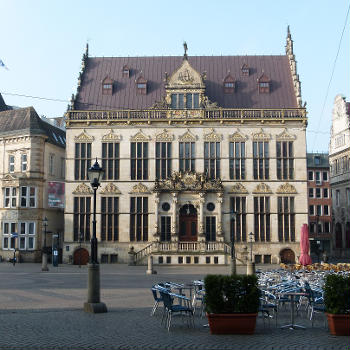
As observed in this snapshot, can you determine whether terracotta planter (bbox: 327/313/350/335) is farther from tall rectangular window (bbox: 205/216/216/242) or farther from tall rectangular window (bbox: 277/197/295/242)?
tall rectangular window (bbox: 277/197/295/242)

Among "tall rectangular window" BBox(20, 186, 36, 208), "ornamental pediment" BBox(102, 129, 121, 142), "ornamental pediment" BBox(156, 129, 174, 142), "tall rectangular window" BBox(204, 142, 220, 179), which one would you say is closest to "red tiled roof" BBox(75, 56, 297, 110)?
"ornamental pediment" BBox(102, 129, 121, 142)

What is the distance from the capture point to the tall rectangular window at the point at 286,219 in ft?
154

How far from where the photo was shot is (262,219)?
47.2 metres

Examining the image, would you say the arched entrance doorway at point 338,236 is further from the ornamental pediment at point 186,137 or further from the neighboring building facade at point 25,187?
the neighboring building facade at point 25,187

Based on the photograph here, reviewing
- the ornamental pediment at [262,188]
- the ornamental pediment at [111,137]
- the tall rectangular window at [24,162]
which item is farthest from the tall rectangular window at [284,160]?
the tall rectangular window at [24,162]

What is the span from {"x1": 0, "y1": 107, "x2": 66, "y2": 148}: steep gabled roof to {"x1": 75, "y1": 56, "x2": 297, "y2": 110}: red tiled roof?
4731 mm

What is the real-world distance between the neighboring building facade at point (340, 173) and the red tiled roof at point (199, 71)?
63.2ft

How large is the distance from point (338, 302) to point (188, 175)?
35.3 m

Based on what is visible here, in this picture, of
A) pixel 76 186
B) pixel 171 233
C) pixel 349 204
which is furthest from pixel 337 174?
pixel 76 186

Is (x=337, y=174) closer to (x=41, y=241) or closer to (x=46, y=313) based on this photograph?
(x=41, y=241)

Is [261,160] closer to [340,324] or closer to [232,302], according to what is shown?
[340,324]

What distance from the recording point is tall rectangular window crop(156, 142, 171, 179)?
48.0 meters

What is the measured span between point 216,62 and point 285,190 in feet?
52.1

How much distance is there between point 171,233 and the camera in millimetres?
46719
